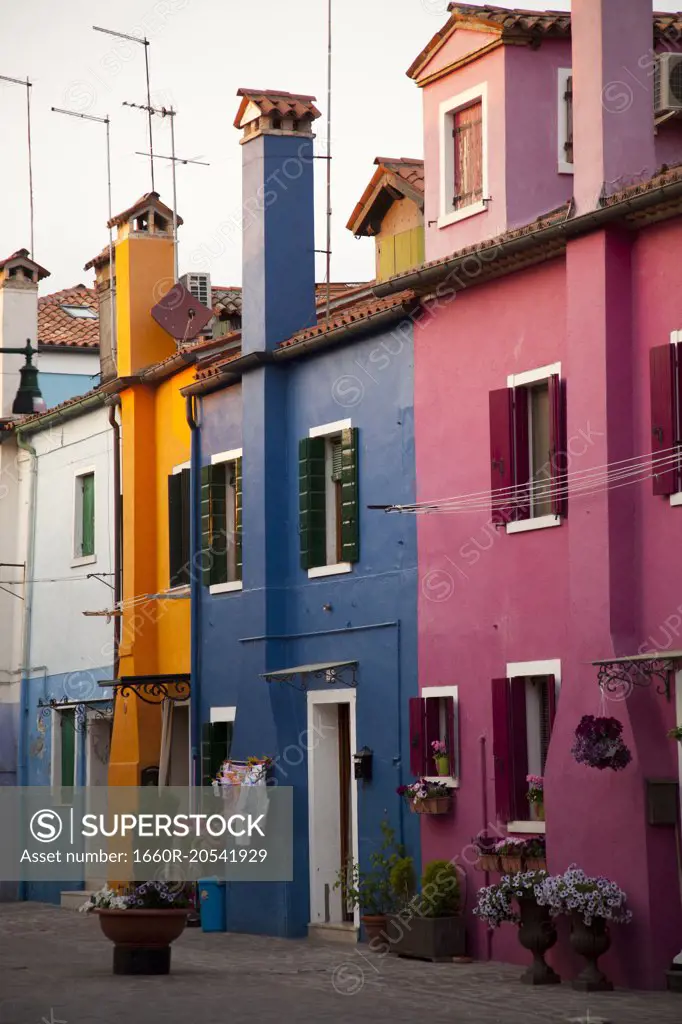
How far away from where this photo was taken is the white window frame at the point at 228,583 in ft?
75.2

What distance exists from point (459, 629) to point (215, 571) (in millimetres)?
5741

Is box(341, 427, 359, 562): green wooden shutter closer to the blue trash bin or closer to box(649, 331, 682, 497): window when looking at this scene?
the blue trash bin

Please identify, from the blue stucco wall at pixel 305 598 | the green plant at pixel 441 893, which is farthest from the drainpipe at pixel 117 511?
the green plant at pixel 441 893

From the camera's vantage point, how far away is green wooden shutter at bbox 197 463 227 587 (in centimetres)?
2350

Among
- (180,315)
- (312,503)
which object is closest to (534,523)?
(312,503)

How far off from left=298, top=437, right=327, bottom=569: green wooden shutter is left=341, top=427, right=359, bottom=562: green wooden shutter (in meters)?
0.59

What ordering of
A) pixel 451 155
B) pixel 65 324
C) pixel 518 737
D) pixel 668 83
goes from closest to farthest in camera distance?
pixel 518 737 < pixel 668 83 < pixel 451 155 < pixel 65 324

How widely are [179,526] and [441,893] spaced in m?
8.39

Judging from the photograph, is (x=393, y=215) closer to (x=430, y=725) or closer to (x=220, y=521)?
(x=220, y=521)

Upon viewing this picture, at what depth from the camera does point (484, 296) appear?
1838cm

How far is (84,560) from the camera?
28.0 m

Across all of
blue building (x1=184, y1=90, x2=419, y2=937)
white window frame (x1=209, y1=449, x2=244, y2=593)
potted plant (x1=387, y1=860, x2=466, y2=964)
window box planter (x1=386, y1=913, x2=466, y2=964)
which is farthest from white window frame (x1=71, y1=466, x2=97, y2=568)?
window box planter (x1=386, y1=913, x2=466, y2=964)

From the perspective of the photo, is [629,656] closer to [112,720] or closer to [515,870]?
[515,870]

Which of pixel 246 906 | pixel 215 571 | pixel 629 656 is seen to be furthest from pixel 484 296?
pixel 246 906
